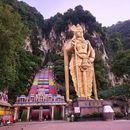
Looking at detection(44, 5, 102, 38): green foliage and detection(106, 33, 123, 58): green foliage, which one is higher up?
detection(44, 5, 102, 38): green foliage

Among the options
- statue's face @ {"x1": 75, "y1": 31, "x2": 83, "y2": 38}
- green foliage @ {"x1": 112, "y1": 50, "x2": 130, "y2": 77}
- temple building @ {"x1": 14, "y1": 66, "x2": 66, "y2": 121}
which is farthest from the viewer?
green foliage @ {"x1": 112, "y1": 50, "x2": 130, "y2": 77}

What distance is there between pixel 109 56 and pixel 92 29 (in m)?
8.59

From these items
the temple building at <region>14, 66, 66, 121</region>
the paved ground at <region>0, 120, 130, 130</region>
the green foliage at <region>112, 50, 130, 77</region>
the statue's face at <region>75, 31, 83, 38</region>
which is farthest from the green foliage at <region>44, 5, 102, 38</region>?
the paved ground at <region>0, 120, 130, 130</region>

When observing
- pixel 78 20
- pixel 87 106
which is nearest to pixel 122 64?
pixel 87 106

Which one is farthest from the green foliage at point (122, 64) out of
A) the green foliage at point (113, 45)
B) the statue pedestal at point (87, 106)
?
the green foliage at point (113, 45)

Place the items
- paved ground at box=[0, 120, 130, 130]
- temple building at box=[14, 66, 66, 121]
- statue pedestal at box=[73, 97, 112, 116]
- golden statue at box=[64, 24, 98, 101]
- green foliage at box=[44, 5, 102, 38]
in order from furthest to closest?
green foliage at box=[44, 5, 102, 38], temple building at box=[14, 66, 66, 121], golden statue at box=[64, 24, 98, 101], statue pedestal at box=[73, 97, 112, 116], paved ground at box=[0, 120, 130, 130]

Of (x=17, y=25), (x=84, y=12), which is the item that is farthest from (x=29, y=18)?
(x=17, y=25)

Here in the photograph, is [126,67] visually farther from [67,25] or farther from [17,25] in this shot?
[67,25]

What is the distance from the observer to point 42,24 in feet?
227

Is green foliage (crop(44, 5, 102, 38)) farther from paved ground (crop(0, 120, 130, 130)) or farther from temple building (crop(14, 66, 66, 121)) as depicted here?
paved ground (crop(0, 120, 130, 130))

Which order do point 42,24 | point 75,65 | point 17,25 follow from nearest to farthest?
point 17,25, point 75,65, point 42,24

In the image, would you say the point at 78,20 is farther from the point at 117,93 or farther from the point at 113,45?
the point at 117,93

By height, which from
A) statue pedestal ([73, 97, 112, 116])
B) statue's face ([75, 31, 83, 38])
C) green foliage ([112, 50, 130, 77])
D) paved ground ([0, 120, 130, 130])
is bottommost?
paved ground ([0, 120, 130, 130])

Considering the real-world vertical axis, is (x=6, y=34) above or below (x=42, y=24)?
below
